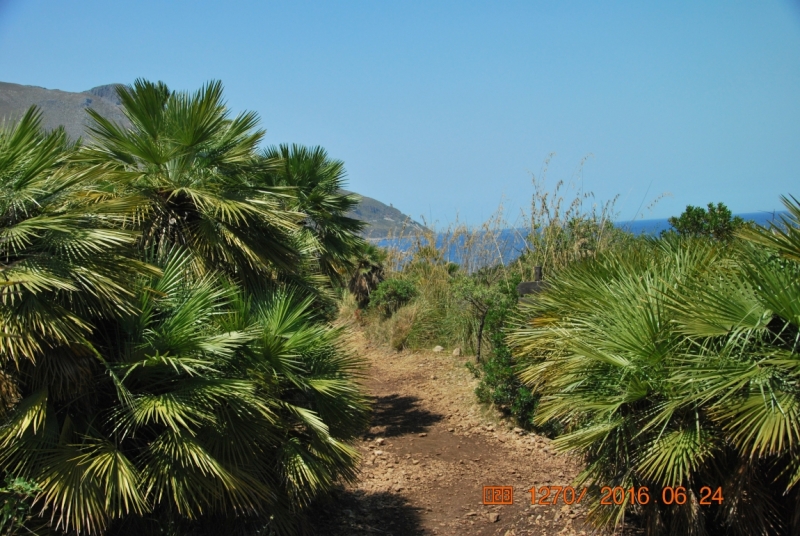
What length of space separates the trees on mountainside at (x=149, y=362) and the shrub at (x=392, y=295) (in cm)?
948

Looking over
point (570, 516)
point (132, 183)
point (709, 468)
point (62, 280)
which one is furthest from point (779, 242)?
point (132, 183)

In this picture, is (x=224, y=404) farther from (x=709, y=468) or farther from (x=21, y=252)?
(x=709, y=468)

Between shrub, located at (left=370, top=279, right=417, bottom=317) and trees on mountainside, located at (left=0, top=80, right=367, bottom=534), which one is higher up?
shrub, located at (left=370, top=279, right=417, bottom=317)

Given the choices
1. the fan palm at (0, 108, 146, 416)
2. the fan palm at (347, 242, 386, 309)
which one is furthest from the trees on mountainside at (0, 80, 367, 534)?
the fan palm at (347, 242, 386, 309)

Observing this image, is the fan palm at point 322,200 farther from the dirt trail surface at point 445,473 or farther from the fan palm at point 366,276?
the fan palm at point 366,276

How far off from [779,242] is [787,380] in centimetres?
82

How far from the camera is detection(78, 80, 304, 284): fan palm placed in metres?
6.05

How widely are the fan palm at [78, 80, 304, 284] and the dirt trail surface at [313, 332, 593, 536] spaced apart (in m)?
1.77

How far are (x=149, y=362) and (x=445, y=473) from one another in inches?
175

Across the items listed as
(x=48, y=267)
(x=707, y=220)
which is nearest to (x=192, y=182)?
(x=48, y=267)

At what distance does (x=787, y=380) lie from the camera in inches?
143

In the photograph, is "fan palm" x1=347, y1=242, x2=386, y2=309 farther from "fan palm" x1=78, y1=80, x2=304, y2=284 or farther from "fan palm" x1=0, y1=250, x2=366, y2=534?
"fan palm" x1=0, y1=250, x2=366, y2=534
